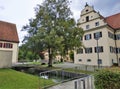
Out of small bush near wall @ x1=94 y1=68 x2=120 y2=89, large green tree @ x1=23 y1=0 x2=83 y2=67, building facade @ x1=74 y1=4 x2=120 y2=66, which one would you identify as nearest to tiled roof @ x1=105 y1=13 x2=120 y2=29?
building facade @ x1=74 y1=4 x2=120 y2=66

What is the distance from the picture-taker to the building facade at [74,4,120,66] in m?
27.2

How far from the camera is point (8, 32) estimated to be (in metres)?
36.0

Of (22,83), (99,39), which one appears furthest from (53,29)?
(22,83)

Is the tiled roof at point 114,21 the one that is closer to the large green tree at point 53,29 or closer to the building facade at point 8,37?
the large green tree at point 53,29

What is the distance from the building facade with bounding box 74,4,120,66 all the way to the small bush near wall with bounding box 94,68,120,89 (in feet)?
68.7

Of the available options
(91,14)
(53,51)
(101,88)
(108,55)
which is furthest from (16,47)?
(101,88)

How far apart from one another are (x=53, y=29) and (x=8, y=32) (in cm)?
1754

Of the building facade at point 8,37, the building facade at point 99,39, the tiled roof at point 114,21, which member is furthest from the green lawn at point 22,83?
the tiled roof at point 114,21

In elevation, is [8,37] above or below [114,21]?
below

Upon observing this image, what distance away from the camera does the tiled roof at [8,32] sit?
34219 millimetres

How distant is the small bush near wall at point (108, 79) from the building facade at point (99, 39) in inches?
824

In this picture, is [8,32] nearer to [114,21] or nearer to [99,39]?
[99,39]

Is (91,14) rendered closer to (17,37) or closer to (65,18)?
(65,18)

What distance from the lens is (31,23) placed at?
2634 centimetres
